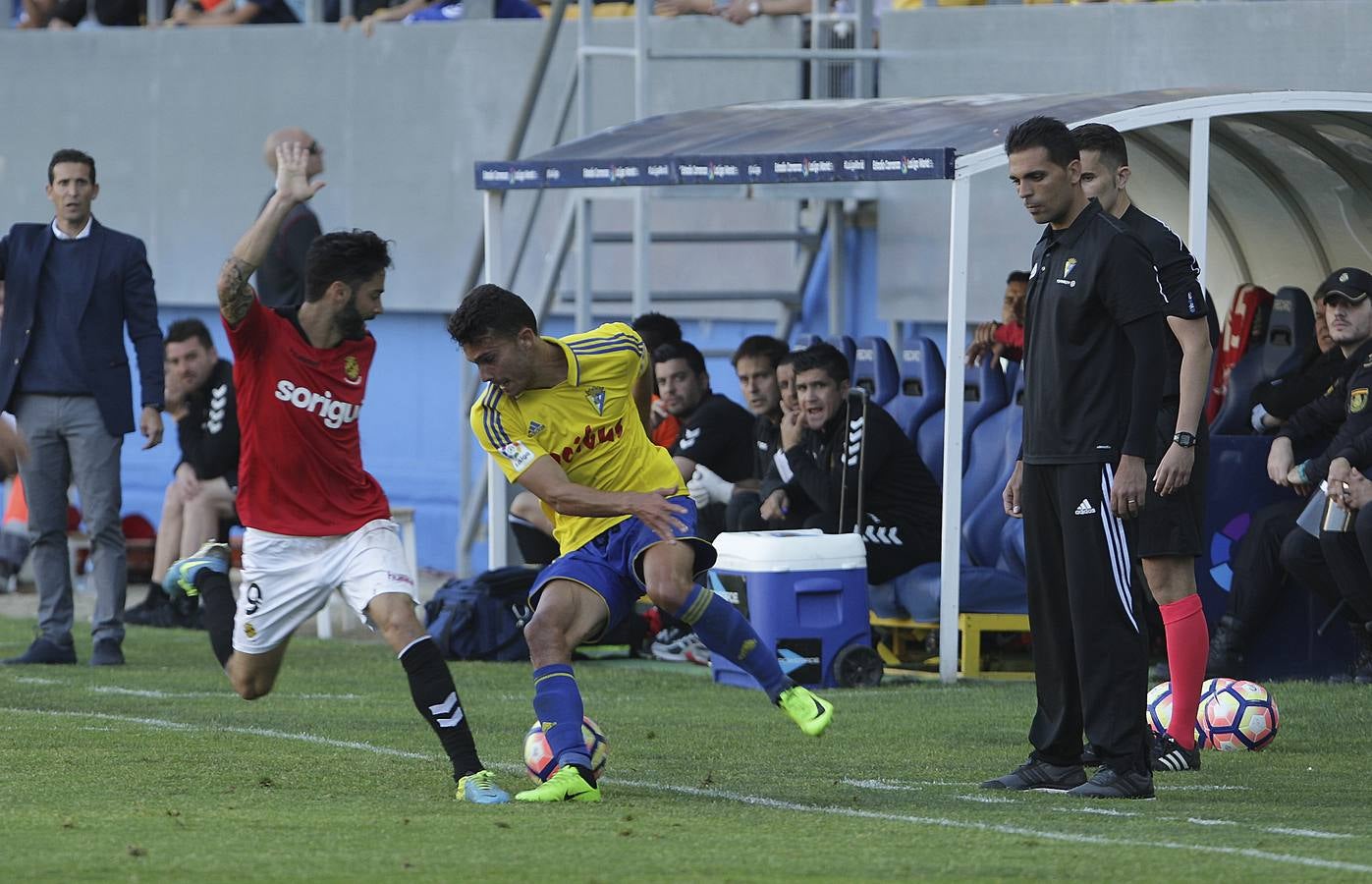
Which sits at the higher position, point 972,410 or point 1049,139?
point 1049,139

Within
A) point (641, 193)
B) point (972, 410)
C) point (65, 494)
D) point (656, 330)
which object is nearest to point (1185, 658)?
point (972, 410)

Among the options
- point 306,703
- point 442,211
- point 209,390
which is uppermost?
point 442,211

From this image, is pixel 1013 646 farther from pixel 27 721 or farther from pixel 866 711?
pixel 27 721

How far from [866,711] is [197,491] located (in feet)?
19.5

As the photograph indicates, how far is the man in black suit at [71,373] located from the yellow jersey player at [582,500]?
475 centimetres

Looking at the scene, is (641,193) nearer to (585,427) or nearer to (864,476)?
(864,476)

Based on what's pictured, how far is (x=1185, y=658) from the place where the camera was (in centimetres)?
823

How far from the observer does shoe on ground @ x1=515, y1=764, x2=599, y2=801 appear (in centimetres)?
745

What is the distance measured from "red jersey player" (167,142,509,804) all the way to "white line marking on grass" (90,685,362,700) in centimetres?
224

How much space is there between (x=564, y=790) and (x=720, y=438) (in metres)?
5.72

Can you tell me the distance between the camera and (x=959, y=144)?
11.3m

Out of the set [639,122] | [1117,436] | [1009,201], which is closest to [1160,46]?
[1009,201]

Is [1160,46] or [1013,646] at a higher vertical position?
[1160,46]

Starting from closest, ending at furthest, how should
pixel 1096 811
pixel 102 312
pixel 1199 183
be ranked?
pixel 1096 811, pixel 1199 183, pixel 102 312
